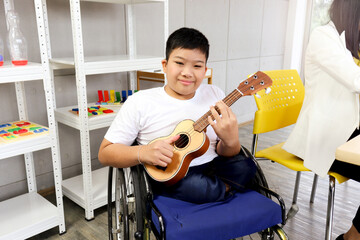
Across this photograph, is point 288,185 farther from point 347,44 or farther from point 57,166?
point 57,166

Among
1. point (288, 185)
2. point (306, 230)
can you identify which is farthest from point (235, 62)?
point (306, 230)

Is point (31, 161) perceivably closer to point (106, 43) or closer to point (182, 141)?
point (106, 43)

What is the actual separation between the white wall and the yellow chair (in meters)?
1.26

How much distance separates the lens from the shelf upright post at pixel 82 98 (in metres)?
1.59

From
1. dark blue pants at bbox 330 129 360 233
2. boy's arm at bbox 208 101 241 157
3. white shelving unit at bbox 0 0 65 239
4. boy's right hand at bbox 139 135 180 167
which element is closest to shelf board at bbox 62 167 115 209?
white shelving unit at bbox 0 0 65 239

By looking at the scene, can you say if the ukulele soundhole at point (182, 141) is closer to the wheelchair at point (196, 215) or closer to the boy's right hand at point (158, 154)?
the boy's right hand at point (158, 154)

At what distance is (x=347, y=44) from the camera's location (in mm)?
1428

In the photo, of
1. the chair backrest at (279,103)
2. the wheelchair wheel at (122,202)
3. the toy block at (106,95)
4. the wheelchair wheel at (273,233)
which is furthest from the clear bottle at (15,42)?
the wheelchair wheel at (273,233)

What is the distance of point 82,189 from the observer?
6.55ft

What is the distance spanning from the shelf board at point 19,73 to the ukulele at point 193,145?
788 mm

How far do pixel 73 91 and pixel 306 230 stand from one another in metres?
1.78

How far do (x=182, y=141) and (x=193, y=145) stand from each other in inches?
2.2

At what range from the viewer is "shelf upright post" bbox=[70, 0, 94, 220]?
5.23 ft

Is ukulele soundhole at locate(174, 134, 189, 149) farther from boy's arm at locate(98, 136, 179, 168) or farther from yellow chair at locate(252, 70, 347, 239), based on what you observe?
yellow chair at locate(252, 70, 347, 239)
